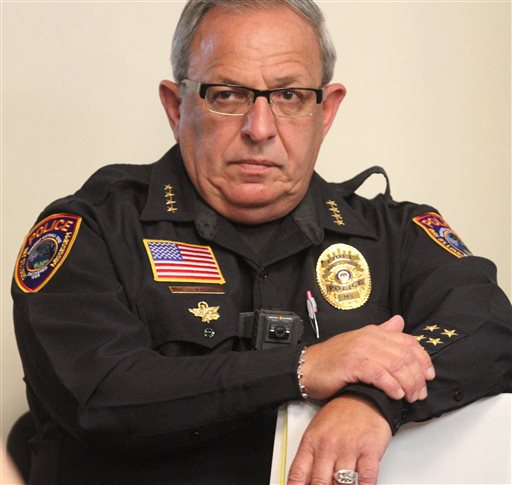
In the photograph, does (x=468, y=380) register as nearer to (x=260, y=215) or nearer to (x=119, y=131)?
(x=260, y=215)

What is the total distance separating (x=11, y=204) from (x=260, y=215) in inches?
42.9

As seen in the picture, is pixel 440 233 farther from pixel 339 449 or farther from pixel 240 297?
pixel 339 449

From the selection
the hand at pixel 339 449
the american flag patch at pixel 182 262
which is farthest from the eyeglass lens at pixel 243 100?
the hand at pixel 339 449

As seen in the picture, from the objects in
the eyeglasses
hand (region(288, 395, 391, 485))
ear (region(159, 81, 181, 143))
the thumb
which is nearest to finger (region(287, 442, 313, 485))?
hand (region(288, 395, 391, 485))

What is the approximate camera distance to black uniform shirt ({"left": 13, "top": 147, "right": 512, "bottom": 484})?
1.90 metres

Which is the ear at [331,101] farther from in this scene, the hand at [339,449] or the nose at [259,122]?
the hand at [339,449]

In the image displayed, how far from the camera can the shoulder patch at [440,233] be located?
95.9 inches

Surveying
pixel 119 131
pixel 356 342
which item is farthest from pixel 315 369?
pixel 119 131

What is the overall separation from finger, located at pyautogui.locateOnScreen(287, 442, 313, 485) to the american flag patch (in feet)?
2.04

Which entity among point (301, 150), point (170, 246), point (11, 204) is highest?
point (301, 150)

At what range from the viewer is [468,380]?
6.58 feet

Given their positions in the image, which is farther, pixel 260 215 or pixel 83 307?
pixel 260 215

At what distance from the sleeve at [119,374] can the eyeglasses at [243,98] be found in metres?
0.54

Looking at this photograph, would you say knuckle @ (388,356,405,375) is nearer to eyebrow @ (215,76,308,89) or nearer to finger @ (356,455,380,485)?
finger @ (356,455,380,485)
